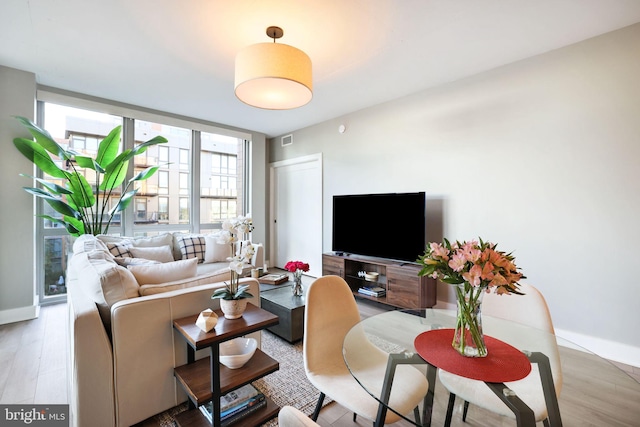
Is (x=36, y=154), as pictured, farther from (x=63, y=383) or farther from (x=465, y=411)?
(x=465, y=411)

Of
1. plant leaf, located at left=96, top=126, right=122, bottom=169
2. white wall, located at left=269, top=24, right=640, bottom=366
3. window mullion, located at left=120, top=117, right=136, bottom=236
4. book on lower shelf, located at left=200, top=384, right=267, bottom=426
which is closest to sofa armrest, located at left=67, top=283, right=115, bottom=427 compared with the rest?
book on lower shelf, located at left=200, top=384, right=267, bottom=426

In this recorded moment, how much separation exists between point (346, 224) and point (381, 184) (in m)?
0.72

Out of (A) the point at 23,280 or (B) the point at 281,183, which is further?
(B) the point at 281,183

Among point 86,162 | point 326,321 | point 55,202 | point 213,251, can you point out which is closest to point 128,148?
point 86,162

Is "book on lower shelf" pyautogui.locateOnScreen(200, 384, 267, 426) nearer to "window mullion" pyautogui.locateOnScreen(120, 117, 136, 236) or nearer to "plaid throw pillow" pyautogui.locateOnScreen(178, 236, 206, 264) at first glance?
"plaid throw pillow" pyautogui.locateOnScreen(178, 236, 206, 264)

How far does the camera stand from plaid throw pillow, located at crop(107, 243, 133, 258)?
287 cm

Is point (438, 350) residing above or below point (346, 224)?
below

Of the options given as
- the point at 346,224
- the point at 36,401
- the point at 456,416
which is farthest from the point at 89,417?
the point at 346,224

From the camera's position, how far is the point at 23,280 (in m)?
2.96

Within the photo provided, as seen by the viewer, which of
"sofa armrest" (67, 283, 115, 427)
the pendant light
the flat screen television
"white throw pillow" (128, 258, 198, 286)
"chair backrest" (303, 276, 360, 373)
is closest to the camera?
"sofa armrest" (67, 283, 115, 427)

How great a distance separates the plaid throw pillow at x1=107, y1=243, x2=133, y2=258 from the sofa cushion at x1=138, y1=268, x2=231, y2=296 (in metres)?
1.68

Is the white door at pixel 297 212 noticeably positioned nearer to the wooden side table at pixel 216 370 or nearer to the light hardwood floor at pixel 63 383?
the light hardwood floor at pixel 63 383

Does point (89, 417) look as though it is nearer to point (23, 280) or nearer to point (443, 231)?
point (23, 280)

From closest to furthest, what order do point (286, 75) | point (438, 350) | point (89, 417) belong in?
point (438, 350), point (89, 417), point (286, 75)
